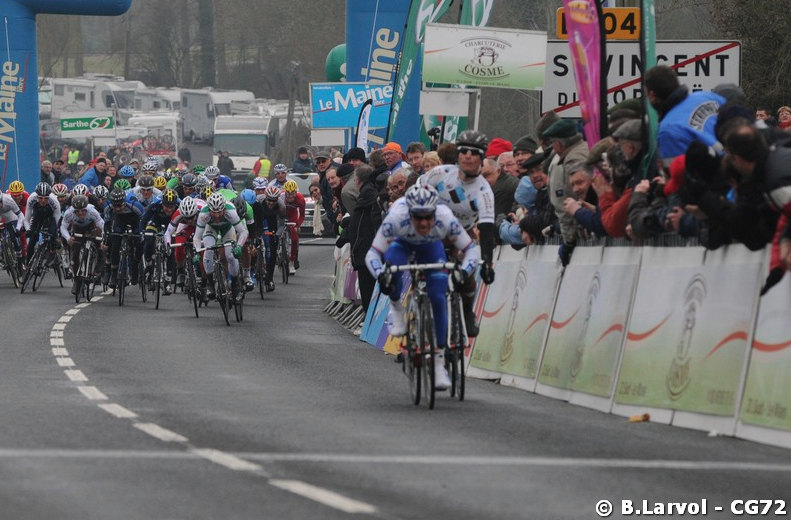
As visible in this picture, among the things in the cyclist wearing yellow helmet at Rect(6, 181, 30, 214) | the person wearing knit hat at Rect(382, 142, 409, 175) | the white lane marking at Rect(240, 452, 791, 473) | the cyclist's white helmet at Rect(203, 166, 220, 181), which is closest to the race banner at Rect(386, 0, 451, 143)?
the cyclist's white helmet at Rect(203, 166, 220, 181)

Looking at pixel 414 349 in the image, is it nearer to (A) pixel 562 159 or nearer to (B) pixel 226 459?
(A) pixel 562 159

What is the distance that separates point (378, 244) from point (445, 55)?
10.5 meters

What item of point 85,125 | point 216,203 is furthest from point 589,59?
point 85,125

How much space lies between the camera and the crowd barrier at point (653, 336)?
10.4 m

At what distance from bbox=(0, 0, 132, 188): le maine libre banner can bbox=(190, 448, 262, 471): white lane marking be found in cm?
3364

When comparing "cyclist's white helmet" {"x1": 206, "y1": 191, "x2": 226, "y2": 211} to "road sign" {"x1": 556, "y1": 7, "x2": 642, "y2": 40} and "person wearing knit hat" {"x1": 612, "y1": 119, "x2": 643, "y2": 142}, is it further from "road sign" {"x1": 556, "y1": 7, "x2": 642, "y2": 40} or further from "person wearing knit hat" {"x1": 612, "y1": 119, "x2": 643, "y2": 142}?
"person wearing knit hat" {"x1": 612, "y1": 119, "x2": 643, "y2": 142}

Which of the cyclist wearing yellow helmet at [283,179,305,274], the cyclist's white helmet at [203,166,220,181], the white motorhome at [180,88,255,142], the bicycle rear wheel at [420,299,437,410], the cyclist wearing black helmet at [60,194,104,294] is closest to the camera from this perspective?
the bicycle rear wheel at [420,299,437,410]

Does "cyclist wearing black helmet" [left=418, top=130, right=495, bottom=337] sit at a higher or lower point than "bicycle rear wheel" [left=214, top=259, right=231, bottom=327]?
higher

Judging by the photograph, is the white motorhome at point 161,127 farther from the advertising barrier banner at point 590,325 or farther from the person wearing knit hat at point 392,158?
the advertising barrier banner at point 590,325

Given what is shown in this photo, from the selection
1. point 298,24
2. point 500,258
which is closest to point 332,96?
point 500,258

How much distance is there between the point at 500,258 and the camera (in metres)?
16.8

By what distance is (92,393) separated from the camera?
13.9 metres

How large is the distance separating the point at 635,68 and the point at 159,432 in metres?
7.70

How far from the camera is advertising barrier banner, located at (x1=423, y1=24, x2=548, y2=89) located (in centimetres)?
2312
